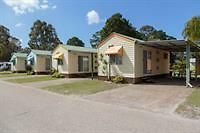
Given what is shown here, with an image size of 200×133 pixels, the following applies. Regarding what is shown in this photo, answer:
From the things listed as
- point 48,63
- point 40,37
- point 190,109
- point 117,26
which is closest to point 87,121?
point 190,109

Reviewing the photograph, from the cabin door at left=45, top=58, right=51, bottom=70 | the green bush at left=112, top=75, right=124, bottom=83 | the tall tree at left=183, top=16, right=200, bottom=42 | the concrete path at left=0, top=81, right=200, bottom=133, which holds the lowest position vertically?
the concrete path at left=0, top=81, right=200, bottom=133

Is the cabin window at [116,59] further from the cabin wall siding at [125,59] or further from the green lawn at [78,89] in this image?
the green lawn at [78,89]

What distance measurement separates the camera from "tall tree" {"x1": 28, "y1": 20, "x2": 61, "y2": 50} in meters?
71.1

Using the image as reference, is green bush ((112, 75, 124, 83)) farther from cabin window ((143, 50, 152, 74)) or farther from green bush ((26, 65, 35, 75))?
green bush ((26, 65, 35, 75))

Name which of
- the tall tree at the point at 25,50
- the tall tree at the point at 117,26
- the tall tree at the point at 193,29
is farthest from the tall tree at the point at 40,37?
the tall tree at the point at 193,29

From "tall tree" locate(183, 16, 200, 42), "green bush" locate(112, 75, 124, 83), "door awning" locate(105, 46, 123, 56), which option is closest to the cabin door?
"door awning" locate(105, 46, 123, 56)

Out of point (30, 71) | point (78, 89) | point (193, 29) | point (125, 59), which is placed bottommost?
point (78, 89)

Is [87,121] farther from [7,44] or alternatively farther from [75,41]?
[7,44]

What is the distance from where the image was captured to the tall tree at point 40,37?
7112cm

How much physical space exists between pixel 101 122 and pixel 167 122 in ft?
6.33

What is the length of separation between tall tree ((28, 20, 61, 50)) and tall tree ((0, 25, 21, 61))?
5008 mm

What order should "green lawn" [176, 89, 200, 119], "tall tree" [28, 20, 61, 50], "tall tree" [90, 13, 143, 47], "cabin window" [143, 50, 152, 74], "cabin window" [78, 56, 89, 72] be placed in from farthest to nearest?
1. "tall tree" [28, 20, 61, 50]
2. "tall tree" [90, 13, 143, 47]
3. "cabin window" [78, 56, 89, 72]
4. "cabin window" [143, 50, 152, 74]
5. "green lawn" [176, 89, 200, 119]

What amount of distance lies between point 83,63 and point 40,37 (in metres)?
49.5

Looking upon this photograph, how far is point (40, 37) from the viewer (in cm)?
7144
